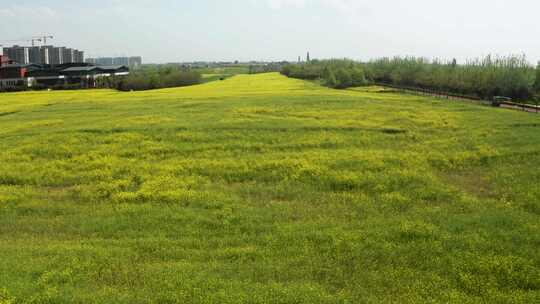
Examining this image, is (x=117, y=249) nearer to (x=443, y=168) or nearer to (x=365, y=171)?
(x=365, y=171)

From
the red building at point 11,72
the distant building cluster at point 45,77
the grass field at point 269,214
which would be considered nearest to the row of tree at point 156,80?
the distant building cluster at point 45,77

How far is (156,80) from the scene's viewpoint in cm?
7981

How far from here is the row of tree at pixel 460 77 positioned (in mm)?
50750

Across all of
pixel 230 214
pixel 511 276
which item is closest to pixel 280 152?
pixel 230 214

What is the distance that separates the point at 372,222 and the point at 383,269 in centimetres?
269

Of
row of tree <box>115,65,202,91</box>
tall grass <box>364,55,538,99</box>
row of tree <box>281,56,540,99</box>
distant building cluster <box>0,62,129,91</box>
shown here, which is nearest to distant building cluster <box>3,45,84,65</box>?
distant building cluster <box>0,62,129,91</box>

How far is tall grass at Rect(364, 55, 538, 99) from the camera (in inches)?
1991

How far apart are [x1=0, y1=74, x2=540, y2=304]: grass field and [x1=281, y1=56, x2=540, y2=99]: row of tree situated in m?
28.7

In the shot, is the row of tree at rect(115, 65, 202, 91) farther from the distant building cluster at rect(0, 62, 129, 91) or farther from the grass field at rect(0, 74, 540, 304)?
the grass field at rect(0, 74, 540, 304)

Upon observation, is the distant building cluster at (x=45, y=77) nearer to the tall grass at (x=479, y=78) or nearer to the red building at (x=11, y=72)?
the red building at (x=11, y=72)

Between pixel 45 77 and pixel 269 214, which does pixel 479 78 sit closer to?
pixel 269 214

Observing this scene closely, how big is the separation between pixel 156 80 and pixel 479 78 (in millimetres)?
51342

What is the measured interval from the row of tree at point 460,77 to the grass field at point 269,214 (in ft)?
94.0

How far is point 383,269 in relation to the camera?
29.8 ft
